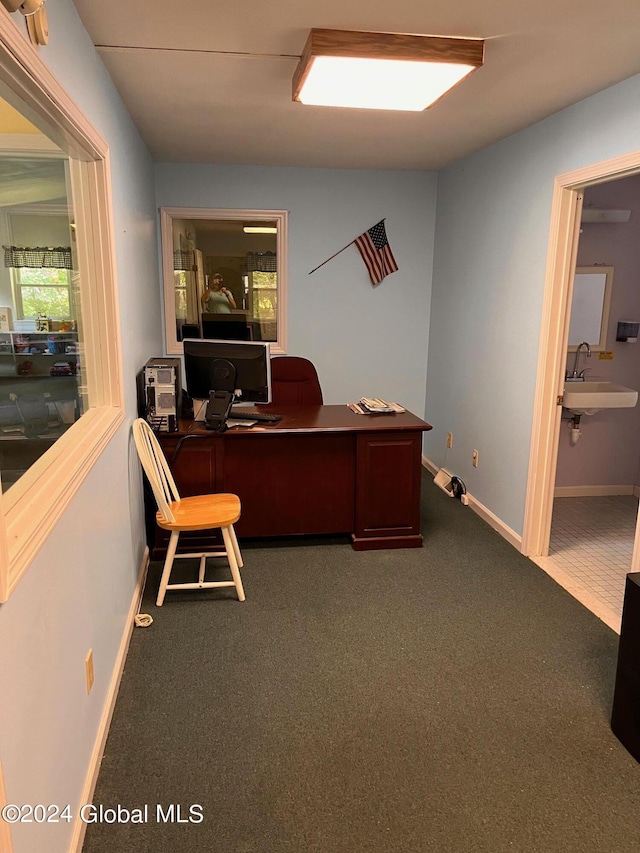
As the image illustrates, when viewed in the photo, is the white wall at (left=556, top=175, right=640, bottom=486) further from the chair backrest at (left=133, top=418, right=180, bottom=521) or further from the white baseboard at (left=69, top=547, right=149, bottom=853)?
the white baseboard at (left=69, top=547, right=149, bottom=853)

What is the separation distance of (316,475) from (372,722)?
162 cm

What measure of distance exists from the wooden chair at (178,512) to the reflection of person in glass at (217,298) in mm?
2222

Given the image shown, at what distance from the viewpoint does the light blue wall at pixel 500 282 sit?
300 cm

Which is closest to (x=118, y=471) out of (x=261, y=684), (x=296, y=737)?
(x=261, y=684)

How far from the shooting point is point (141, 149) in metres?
3.79

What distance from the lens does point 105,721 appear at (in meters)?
2.05

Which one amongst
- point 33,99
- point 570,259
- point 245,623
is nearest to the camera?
point 33,99

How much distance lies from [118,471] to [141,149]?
2.34 metres

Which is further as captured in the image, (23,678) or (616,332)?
(616,332)

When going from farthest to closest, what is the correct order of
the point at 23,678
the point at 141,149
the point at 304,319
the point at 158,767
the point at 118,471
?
the point at 304,319 < the point at 141,149 < the point at 118,471 < the point at 158,767 < the point at 23,678

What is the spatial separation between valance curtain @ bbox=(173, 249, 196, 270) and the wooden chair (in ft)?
7.48

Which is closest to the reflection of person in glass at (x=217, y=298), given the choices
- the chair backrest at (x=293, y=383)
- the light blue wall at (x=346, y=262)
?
the light blue wall at (x=346, y=262)

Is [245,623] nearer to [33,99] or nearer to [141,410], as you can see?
[141,410]

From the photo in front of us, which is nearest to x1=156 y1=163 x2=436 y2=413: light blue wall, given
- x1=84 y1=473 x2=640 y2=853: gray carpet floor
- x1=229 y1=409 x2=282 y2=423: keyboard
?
x1=229 y1=409 x2=282 y2=423: keyboard
